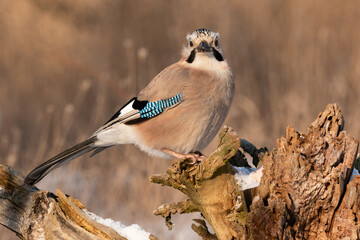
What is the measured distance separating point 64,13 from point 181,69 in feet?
16.7

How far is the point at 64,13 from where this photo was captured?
902cm

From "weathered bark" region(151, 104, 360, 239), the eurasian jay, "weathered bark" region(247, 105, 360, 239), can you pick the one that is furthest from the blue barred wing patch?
"weathered bark" region(247, 105, 360, 239)

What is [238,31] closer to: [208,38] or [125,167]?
[125,167]

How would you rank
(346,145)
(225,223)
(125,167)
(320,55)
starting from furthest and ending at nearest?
(320,55) < (125,167) < (225,223) < (346,145)

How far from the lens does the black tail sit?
3.66 meters

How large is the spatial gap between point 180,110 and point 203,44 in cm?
49

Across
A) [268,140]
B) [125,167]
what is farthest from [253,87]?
[125,167]

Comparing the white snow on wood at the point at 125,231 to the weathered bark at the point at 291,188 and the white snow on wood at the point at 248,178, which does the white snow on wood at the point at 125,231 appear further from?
the white snow on wood at the point at 248,178

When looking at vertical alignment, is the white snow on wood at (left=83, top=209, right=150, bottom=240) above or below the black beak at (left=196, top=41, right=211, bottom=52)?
below

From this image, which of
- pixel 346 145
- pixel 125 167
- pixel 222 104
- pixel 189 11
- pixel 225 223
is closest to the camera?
pixel 346 145

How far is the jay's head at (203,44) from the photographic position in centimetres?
427

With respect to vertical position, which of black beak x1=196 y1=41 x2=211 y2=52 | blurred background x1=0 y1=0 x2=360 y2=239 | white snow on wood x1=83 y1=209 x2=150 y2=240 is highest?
blurred background x1=0 y1=0 x2=360 y2=239

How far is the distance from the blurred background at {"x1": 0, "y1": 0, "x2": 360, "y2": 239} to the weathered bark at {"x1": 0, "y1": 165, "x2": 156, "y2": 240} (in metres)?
3.37

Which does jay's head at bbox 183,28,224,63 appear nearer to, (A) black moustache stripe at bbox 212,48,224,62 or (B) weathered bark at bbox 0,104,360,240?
(A) black moustache stripe at bbox 212,48,224,62
